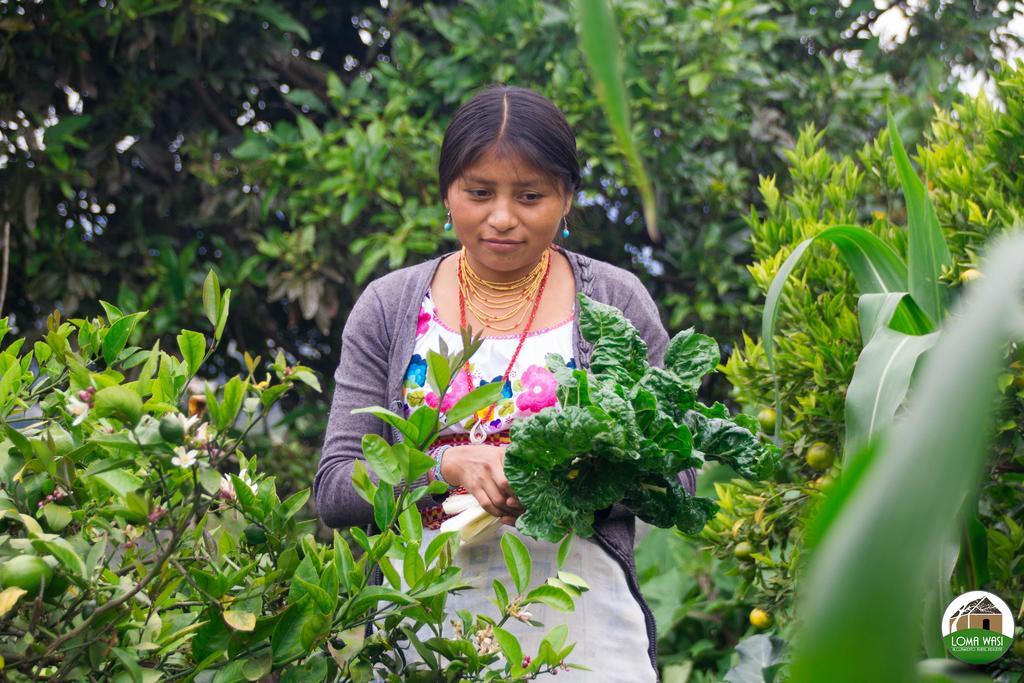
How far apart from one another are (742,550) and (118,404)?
1642 millimetres

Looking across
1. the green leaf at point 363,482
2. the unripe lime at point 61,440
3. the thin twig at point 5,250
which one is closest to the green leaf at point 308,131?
the thin twig at point 5,250

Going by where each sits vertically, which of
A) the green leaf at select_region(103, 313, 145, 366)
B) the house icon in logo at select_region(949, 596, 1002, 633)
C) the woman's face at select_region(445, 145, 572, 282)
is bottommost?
the house icon in logo at select_region(949, 596, 1002, 633)

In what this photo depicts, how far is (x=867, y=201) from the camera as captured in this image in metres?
3.12

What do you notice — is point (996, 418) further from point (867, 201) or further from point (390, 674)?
point (390, 674)

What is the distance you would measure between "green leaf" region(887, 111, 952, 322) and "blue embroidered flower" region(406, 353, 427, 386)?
2.91ft

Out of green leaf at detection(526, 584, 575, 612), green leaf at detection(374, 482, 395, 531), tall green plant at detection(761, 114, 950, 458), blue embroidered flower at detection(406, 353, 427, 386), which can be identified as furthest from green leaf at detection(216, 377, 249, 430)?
tall green plant at detection(761, 114, 950, 458)

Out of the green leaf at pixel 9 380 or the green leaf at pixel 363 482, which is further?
the green leaf at pixel 9 380

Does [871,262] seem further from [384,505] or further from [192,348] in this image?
[192,348]

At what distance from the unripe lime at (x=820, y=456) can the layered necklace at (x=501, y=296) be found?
2.33ft

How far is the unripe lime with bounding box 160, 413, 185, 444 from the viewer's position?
4.01 ft

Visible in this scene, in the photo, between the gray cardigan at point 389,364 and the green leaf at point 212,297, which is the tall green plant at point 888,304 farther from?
the green leaf at point 212,297

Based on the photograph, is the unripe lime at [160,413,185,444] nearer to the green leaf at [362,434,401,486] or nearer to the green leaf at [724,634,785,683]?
the green leaf at [362,434,401,486]

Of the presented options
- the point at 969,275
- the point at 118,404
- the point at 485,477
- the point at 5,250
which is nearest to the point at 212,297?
the point at 118,404

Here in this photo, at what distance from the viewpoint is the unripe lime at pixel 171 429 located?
122 cm
